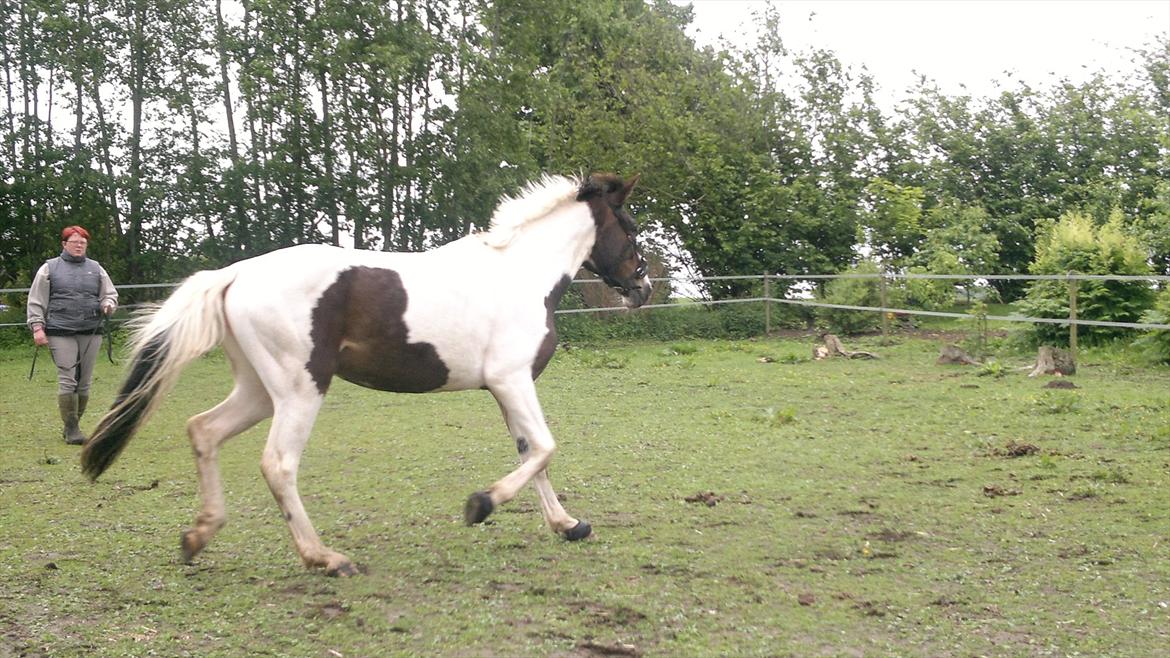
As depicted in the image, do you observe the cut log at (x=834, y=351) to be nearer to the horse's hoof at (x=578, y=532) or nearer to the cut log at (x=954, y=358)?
the cut log at (x=954, y=358)

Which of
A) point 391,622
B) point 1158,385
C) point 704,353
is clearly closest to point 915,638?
point 391,622

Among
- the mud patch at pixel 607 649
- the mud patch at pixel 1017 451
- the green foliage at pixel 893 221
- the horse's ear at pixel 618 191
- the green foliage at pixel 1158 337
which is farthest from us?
the green foliage at pixel 893 221

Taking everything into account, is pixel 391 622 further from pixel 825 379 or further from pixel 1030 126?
pixel 1030 126

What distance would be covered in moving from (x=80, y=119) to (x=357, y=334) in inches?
616

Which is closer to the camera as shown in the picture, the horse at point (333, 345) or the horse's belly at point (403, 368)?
the horse at point (333, 345)

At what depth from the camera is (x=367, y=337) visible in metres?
5.13

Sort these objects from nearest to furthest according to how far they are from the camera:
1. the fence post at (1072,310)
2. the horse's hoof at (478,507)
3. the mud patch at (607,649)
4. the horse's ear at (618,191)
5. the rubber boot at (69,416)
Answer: the mud patch at (607,649), the horse's hoof at (478,507), the horse's ear at (618,191), the rubber boot at (69,416), the fence post at (1072,310)

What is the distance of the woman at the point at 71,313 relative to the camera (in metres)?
8.75

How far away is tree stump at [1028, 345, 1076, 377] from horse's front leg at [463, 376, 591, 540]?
8275 mm

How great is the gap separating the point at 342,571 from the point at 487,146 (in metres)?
14.7

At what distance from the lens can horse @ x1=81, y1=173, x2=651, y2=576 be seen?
493cm

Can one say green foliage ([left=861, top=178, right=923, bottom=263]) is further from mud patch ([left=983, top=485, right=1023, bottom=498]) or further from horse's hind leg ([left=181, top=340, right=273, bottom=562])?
horse's hind leg ([left=181, top=340, right=273, bottom=562])

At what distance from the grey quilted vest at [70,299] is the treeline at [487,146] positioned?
9.62 meters

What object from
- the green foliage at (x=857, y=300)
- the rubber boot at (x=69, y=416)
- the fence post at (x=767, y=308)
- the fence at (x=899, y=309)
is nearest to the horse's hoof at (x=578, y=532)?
the rubber boot at (x=69, y=416)
